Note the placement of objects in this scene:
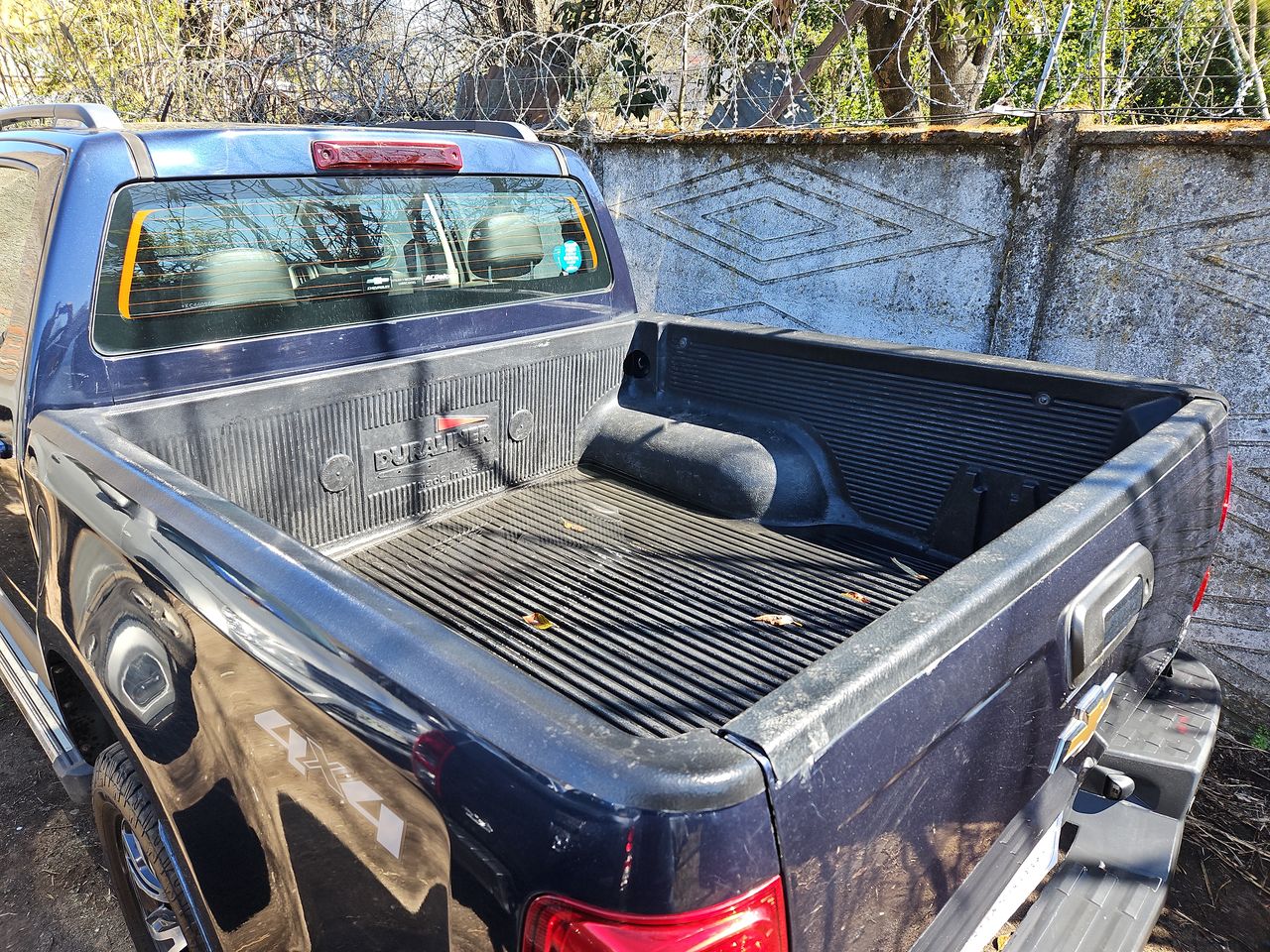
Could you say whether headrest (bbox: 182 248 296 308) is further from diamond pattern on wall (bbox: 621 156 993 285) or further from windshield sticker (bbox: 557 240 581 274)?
diamond pattern on wall (bbox: 621 156 993 285)

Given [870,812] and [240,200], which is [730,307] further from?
[870,812]

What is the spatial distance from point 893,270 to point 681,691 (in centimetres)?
297

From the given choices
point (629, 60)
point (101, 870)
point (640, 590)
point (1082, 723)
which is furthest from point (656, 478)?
point (629, 60)

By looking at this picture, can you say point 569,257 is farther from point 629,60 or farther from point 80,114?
point 629,60

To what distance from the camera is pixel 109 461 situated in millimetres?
1746

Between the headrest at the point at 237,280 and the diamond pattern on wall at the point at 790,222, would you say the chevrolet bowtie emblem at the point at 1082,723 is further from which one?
the diamond pattern on wall at the point at 790,222

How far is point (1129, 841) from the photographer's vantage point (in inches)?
76.5

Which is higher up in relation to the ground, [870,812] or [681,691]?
[870,812]

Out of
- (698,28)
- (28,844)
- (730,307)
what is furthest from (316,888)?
(698,28)

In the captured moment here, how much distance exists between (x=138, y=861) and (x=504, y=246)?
2.06 metres

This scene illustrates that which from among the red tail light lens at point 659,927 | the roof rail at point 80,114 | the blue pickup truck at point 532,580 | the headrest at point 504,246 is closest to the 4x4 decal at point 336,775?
the blue pickup truck at point 532,580

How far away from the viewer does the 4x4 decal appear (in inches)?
46.9

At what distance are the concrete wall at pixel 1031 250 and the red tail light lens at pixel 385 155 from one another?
2237 mm

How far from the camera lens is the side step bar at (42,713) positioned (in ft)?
7.25
